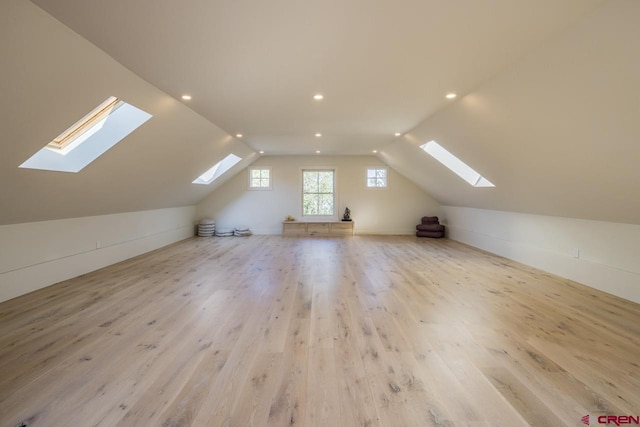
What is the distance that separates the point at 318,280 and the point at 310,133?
2.94m

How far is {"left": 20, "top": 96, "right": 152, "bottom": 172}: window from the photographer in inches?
122

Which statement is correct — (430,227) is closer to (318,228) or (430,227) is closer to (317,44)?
(318,228)

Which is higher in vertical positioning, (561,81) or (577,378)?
(561,81)

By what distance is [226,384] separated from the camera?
5.55 feet

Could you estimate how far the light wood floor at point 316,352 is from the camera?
4.87ft

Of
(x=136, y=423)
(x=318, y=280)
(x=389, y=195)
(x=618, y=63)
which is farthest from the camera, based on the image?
(x=389, y=195)

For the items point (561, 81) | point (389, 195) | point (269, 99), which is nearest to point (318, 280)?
point (269, 99)

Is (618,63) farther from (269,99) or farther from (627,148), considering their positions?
(269,99)

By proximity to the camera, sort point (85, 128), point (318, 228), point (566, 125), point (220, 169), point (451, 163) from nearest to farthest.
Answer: point (566, 125) → point (85, 128) → point (451, 163) → point (220, 169) → point (318, 228)

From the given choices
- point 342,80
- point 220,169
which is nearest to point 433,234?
point 342,80

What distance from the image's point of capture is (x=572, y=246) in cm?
399

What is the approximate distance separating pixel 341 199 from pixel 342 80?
18.5 ft

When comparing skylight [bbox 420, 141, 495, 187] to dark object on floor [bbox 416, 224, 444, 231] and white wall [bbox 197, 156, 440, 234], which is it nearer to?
dark object on floor [bbox 416, 224, 444, 231]

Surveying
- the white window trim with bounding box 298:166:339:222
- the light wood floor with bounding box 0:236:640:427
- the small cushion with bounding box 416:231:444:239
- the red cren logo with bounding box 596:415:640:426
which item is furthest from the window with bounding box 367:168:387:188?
the red cren logo with bounding box 596:415:640:426
